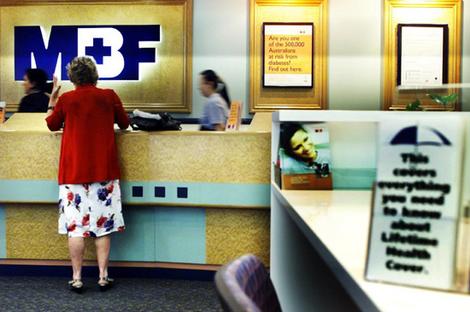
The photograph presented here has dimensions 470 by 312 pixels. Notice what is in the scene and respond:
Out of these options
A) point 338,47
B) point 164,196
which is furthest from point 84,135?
point 338,47

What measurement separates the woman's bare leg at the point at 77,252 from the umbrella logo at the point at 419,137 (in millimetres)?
2761

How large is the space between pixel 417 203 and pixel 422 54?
4554 millimetres

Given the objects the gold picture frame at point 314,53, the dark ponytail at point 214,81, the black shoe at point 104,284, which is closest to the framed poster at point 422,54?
the gold picture frame at point 314,53

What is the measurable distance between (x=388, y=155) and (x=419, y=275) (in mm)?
180

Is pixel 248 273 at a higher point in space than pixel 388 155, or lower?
lower

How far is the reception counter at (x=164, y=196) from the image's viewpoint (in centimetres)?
342

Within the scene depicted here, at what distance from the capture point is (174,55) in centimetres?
508

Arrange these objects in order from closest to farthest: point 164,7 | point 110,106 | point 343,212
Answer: point 343,212 → point 110,106 → point 164,7

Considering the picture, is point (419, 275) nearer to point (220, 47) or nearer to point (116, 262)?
point (116, 262)

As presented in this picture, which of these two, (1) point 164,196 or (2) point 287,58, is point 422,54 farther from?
(1) point 164,196

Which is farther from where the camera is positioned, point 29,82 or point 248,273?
point 29,82

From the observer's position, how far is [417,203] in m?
0.80

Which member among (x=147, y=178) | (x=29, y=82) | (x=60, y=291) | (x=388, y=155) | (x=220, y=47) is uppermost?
(x=220, y=47)

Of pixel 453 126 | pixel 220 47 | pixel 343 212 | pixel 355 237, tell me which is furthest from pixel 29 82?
pixel 453 126
